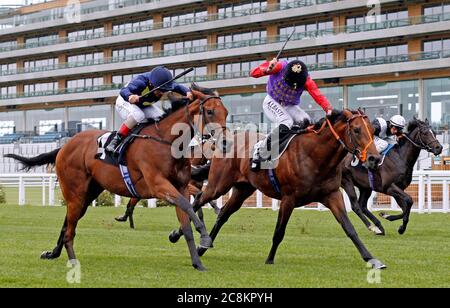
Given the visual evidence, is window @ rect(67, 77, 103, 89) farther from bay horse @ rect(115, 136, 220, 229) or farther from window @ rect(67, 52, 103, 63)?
bay horse @ rect(115, 136, 220, 229)

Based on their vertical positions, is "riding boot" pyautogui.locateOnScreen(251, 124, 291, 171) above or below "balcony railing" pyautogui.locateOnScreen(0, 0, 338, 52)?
below

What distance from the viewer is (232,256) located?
353 inches

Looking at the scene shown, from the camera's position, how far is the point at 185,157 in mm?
7766

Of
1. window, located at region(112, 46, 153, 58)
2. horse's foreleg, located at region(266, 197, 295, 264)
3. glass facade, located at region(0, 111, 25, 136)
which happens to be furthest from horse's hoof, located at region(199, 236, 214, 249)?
glass facade, located at region(0, 111, 25, 136)

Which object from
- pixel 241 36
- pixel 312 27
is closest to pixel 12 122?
pixel 241 36

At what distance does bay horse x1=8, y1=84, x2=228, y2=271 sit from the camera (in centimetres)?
753

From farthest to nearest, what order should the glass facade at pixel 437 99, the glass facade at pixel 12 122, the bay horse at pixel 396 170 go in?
1. the glass facade at pixel 12 122
2. the glass facade at pixel 437 99
3. the bay horse at pixel 396 170

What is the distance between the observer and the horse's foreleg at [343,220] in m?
7.55

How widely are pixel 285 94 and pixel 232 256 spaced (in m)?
1.99

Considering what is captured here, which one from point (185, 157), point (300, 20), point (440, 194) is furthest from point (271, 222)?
point (300, 20)

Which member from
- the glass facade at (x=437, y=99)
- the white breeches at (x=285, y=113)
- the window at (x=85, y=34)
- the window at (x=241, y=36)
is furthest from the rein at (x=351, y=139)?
the window at (x=85, y=34)

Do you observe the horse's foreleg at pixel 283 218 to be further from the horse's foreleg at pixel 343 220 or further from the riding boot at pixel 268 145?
the riding boot at pixel 268 145

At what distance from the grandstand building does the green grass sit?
Result: 20378 millimetres

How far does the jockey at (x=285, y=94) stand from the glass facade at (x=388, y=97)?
30058 mm
